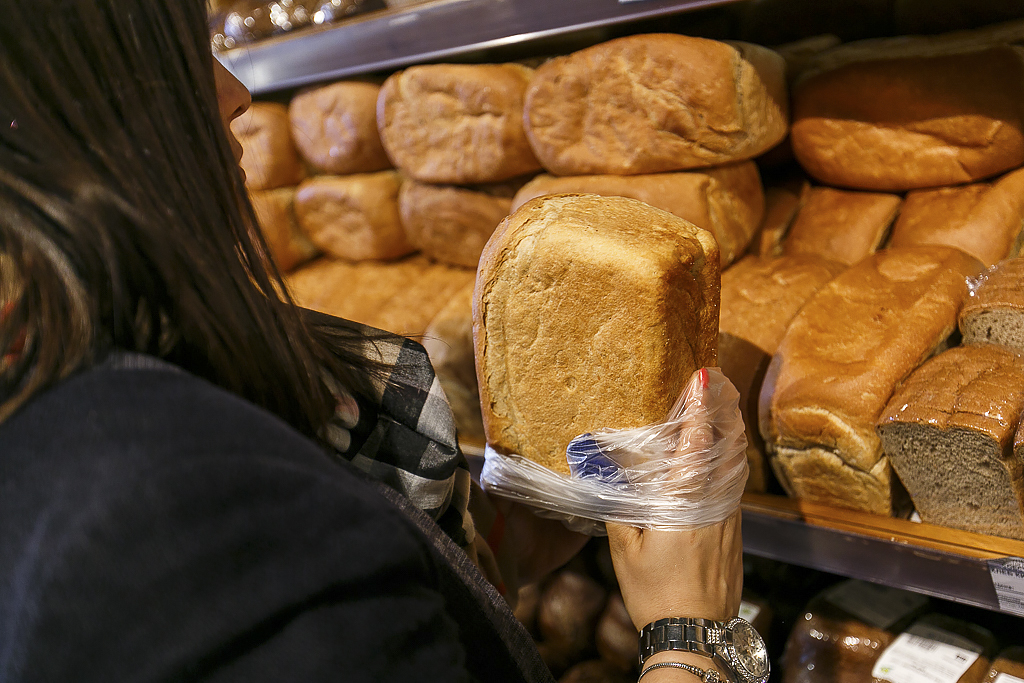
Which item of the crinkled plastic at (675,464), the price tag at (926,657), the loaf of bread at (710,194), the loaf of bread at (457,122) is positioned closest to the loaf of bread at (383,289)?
the loaf of bread at (457,122)

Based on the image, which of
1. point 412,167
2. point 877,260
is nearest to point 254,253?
point 877,260

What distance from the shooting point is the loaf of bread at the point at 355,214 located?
175 cm

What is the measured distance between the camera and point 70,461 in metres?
0.39

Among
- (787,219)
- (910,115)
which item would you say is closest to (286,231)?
(787,219)

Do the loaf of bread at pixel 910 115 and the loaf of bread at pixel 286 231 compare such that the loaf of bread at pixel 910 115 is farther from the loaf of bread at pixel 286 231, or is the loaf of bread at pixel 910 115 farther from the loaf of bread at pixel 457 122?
the loaf of bread at pixel 286 231

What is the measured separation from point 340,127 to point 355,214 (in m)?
0.22

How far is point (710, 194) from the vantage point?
45.5 inches

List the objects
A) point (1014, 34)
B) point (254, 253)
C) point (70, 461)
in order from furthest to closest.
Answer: point (1014, 34) < point (254, 253) < point (70, 461)

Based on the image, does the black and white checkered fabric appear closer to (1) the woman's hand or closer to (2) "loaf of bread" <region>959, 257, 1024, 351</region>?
(1) the woman's hand

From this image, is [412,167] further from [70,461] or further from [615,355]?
[70,461]

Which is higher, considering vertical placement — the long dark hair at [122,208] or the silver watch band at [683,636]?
the long dark hair at [122,208]

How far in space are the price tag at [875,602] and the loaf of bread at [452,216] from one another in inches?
38.7

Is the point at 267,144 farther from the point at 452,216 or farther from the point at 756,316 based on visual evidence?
the point at 756,316

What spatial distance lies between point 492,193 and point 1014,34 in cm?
95
